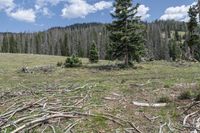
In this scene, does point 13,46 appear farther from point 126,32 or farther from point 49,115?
point 49,115

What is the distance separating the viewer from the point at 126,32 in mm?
41219

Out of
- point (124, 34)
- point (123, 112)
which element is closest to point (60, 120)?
point (123, 112)

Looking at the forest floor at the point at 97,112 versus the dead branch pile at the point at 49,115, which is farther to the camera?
the forest floor at the point at 97,112

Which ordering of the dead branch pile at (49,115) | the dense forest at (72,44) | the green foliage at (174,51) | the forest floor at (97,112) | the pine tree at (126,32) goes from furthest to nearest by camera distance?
1. the dense forest at (72,44)
2. the green foliage at (174,51)
3. the pine tree at (126,32)
4. the forest floor at (97,112)
5. the dead branch pile at (49,115)

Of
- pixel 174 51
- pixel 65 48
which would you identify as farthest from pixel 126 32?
pixel 65 48

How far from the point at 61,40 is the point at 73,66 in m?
91.2

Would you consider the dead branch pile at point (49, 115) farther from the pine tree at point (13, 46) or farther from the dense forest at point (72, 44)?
the pine tree at point (13, 46)

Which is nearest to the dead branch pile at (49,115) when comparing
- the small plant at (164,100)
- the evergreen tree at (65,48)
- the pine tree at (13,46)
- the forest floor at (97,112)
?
the forest floor at (97,112)

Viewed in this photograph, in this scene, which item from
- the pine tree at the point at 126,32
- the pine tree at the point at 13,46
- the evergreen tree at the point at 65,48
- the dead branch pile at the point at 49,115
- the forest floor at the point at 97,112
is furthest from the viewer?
the evergreen tree at the point at 65,48

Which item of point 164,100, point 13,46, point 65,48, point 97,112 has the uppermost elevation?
point 13,46

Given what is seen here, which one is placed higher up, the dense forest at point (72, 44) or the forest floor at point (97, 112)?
the dense forest at point (72, 44)

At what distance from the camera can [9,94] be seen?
Answer: 13.6m

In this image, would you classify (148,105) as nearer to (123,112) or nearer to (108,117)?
(123,112)

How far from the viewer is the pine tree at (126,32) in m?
41.0
